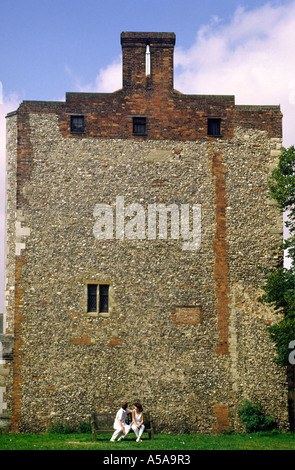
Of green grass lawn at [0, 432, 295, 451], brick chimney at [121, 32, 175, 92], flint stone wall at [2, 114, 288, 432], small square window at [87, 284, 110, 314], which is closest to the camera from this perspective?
green grass lawn at [0, 432, 295, 451]

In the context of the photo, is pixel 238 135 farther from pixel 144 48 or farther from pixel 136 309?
pixel 136 309

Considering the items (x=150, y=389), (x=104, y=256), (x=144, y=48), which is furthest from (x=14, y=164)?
(x=150, y=389)

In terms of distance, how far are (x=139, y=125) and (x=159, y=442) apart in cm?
1046

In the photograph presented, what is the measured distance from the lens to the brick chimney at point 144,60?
65.3 feet

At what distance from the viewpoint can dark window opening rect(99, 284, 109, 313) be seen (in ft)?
62.1

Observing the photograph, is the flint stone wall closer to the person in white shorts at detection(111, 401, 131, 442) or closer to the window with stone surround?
the window with stone surround

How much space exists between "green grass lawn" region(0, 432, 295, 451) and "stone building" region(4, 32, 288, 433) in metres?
0.96

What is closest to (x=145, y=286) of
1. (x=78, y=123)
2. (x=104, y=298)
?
(x=104, y=298)

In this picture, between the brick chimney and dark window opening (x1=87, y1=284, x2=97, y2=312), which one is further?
the brick chimney

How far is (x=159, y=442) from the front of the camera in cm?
1520

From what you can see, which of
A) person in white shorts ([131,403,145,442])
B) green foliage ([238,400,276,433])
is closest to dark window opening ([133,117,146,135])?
person in white shorts ([131,403,145,442])

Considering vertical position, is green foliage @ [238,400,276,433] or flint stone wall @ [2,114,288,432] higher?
flint stone wall @ [2,114,288,432]

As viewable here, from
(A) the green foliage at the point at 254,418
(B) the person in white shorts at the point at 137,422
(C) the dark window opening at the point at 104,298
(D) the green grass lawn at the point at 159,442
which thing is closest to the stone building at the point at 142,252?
(C) the dark window opening at the point at 104,298

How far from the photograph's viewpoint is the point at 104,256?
19047mm
